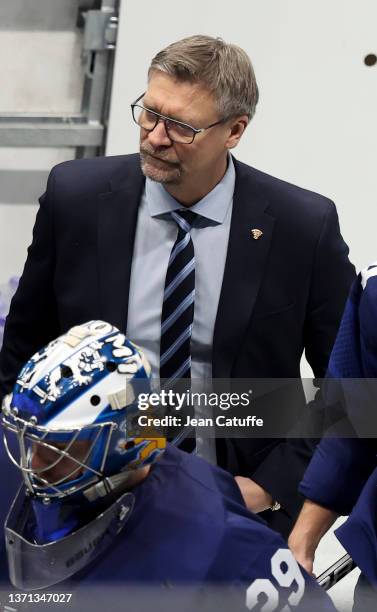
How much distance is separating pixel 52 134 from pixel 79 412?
2.44 metres

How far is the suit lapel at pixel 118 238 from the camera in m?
2.83

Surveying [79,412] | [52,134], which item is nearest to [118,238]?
[79,412]

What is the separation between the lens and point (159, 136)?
9.00ft

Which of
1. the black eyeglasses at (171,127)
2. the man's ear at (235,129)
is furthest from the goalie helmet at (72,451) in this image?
the man's ear at (235,129)

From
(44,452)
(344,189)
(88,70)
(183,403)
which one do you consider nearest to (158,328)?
(183,403)

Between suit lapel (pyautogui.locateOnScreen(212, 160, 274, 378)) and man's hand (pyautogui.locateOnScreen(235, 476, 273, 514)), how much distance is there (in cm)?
22

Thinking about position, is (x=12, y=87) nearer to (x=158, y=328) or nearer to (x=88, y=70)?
(x=88, y=70)

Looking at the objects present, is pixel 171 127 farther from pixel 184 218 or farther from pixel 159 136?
pixel 184 218

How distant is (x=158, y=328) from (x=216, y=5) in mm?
1710

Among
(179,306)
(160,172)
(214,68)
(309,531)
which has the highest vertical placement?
(214,68)

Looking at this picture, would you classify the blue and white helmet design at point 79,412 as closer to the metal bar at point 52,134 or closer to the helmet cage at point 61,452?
the helmet cage at point 61,452

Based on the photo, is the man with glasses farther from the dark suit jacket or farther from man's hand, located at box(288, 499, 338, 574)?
man's hand, located at box(288, 499, 338, 574)

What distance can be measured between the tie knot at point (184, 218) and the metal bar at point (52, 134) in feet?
5.62

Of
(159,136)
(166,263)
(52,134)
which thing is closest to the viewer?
(159,136)
